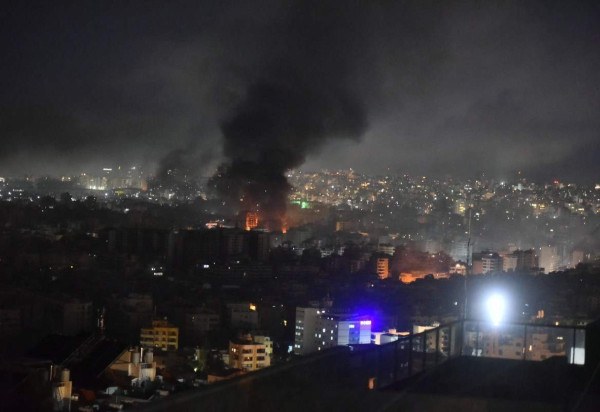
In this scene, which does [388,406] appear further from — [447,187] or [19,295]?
[447,187]

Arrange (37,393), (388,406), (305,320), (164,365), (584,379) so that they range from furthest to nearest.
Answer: (305,320), (164,365), (37,393), (584,379), (388,406)

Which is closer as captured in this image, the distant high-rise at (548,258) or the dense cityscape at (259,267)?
the dense cityscape at (259,267)

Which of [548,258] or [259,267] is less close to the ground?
[548,258]

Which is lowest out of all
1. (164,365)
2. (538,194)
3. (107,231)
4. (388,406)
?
(164,365)

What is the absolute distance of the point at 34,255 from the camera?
1221cm

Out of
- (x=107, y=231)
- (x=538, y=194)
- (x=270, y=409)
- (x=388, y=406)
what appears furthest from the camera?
(x=538, y=194)

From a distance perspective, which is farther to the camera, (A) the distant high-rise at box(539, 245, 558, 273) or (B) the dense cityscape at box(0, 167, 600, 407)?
(A) the distant high-rise at box(539, 245, 558, 273)

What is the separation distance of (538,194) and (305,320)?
34.8 feet

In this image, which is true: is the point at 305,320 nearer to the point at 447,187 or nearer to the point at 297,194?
the point at 447,187

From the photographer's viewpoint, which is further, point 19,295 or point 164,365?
point 19,295

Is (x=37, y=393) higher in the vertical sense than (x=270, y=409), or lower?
lower

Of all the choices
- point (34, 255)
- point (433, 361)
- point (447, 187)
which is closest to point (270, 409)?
point (433, 361)

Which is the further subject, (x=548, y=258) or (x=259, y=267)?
(x=548, y=258)

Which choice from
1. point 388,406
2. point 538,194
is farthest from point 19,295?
point 538,194
